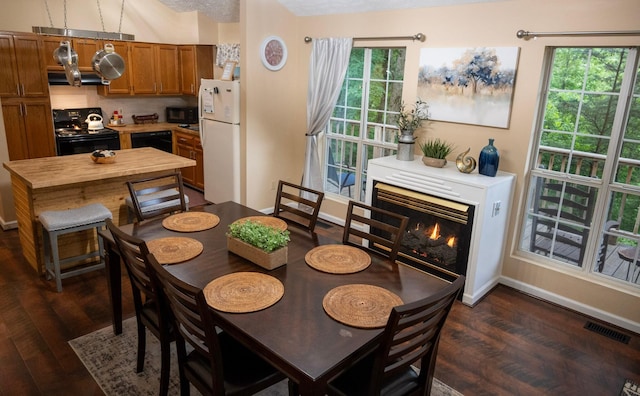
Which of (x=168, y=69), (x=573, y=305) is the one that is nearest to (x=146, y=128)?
(x=168, y=69)

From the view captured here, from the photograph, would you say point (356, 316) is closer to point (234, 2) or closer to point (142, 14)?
point (234, 2)

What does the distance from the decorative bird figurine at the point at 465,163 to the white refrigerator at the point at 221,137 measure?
2520 millimetres

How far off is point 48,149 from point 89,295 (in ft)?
7.57

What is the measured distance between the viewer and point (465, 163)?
3.54 metres

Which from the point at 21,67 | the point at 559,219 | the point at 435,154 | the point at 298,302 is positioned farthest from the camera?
the point at 21,67

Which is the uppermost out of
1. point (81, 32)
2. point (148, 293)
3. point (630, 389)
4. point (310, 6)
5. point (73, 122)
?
point (310, 6)

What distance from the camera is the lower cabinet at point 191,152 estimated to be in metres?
5.83

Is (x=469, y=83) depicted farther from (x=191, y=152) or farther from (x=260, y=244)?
(x=191, y=152)

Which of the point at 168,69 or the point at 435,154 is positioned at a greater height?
the point at 168,69

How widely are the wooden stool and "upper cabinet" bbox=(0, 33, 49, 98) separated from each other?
6.11 feet

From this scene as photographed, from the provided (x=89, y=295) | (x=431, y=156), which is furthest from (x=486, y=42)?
(x=89, y=295)

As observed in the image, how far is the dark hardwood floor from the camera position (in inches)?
100

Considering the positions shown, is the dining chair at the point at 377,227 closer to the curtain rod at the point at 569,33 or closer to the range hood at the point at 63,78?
the curtain rod at the point at 569,33

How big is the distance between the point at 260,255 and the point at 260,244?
6 cm
